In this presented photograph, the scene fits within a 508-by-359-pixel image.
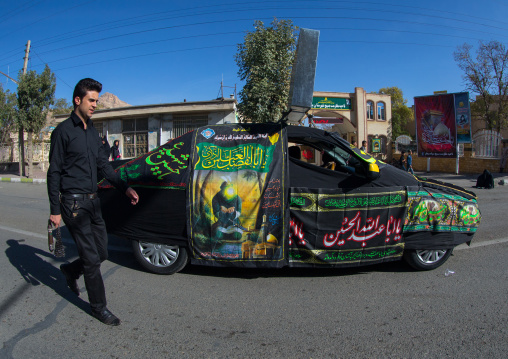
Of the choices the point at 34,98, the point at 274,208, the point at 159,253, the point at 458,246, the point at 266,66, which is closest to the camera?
the point at 274,208

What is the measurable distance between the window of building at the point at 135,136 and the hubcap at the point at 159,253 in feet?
57.8

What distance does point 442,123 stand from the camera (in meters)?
20.7

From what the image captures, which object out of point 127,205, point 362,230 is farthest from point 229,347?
point 127,205

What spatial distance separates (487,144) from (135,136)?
20682mm

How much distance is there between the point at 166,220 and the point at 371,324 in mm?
2388

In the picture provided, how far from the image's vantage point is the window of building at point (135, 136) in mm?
21000

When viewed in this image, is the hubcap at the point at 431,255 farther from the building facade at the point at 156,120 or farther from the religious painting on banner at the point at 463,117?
the religious painting on banner at the point at 463,117

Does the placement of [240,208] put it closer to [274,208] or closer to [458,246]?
[274,208]

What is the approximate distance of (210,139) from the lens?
400 centimetres

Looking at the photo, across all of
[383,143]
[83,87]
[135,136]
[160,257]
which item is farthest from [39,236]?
[383,143]

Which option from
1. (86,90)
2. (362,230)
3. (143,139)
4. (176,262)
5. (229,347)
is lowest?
(229,347)

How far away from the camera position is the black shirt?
111 inches

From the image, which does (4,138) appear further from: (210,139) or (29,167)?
(210,139)

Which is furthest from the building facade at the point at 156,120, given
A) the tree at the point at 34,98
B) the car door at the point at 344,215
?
the car door at the point at 344,215
